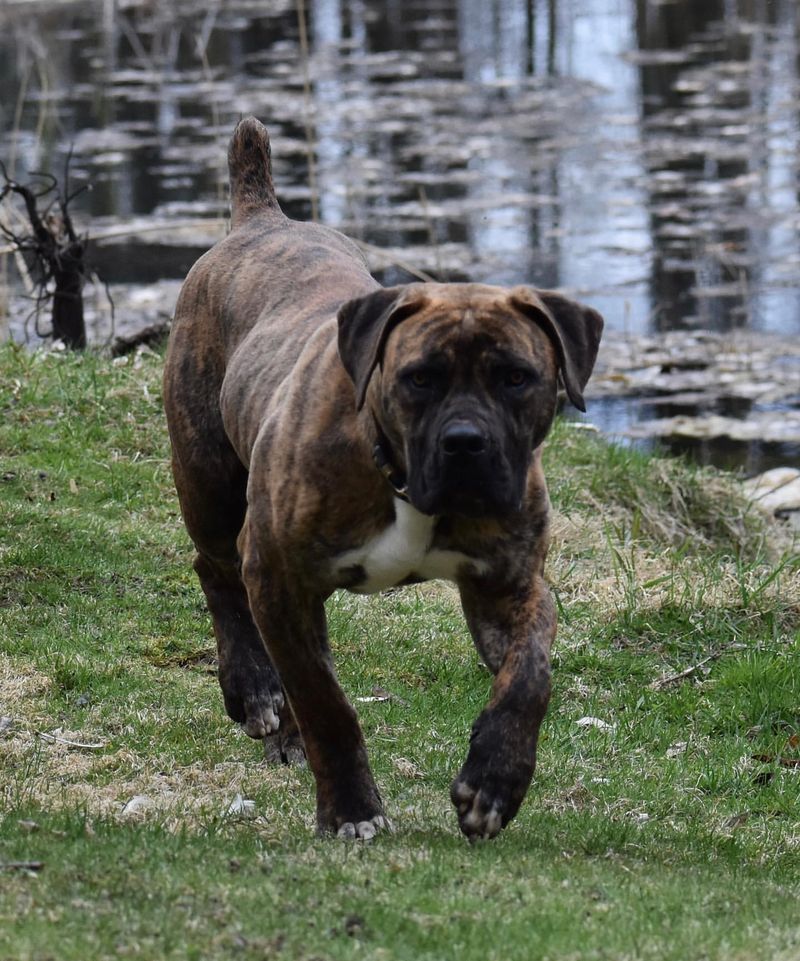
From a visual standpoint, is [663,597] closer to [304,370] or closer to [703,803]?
[703,803]

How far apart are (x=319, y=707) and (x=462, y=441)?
103cm

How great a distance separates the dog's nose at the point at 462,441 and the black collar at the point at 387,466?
30cm

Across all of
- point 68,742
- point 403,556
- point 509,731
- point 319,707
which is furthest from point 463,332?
point 68,742

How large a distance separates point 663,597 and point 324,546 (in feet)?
10.5

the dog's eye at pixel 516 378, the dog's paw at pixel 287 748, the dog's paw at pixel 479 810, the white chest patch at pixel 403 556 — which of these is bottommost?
the dog's paw at pixel 287 748

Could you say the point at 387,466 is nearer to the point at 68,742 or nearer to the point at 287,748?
the point at 287,748

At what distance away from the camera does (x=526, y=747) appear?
4766 millimetres

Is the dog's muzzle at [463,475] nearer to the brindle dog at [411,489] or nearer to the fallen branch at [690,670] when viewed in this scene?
the brindle dog at [411,489]

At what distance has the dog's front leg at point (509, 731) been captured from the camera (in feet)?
15.5

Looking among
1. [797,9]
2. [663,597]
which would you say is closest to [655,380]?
[663,597]

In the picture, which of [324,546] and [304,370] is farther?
[304,370]

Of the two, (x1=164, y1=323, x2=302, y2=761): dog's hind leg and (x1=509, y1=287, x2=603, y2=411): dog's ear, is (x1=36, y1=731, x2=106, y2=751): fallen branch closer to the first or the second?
(x1=164, y1=323, x2=302, y2=761): dog's hind leg

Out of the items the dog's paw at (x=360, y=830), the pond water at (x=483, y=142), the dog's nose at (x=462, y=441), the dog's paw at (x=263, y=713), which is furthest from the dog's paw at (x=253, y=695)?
the pond water at (x=483, y=142)

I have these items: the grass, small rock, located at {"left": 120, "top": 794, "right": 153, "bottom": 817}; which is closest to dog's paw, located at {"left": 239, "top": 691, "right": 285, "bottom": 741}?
the grass
